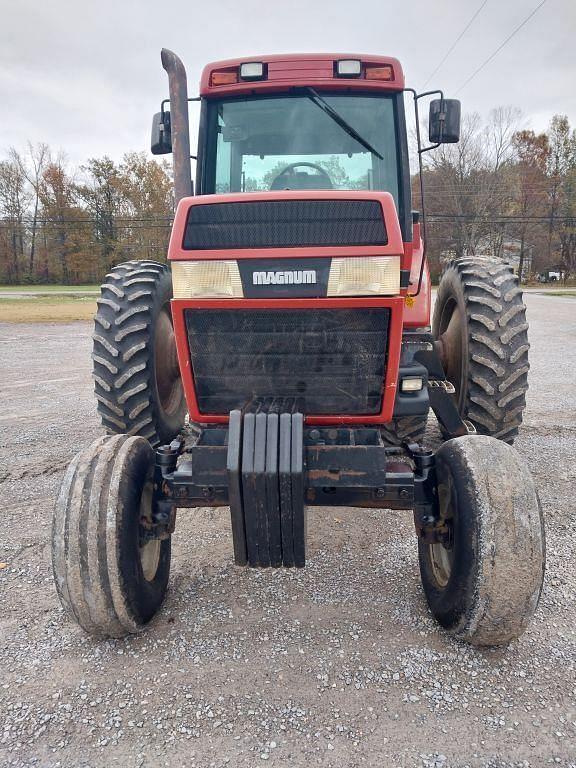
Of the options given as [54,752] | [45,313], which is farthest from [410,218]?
[45,313]

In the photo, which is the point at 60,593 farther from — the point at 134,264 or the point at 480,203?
the point at 480,203

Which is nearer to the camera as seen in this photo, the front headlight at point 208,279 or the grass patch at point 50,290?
the front headlight at point 208,279

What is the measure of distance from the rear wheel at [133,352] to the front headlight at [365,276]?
1.68 m

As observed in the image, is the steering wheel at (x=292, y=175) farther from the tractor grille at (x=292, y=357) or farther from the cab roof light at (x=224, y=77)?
the tractor grille at (x=292, y=357)

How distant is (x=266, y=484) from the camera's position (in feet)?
7.49

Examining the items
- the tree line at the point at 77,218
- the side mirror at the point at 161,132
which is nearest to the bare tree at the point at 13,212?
the tree line at the point at 77,218

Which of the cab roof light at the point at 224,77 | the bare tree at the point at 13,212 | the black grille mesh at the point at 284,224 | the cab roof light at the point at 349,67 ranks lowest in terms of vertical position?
the black grille mesh at the point at 284,224

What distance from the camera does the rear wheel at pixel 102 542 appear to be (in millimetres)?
2355

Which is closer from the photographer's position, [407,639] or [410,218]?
[407,639]

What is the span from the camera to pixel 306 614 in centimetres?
279

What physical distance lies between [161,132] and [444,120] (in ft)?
6.83

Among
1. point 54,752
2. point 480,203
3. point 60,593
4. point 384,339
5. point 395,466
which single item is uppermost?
point 480,203

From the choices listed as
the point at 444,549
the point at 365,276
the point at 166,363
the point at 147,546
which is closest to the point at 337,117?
the point at 365,276

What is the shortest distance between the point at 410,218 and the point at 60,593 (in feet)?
9.55
